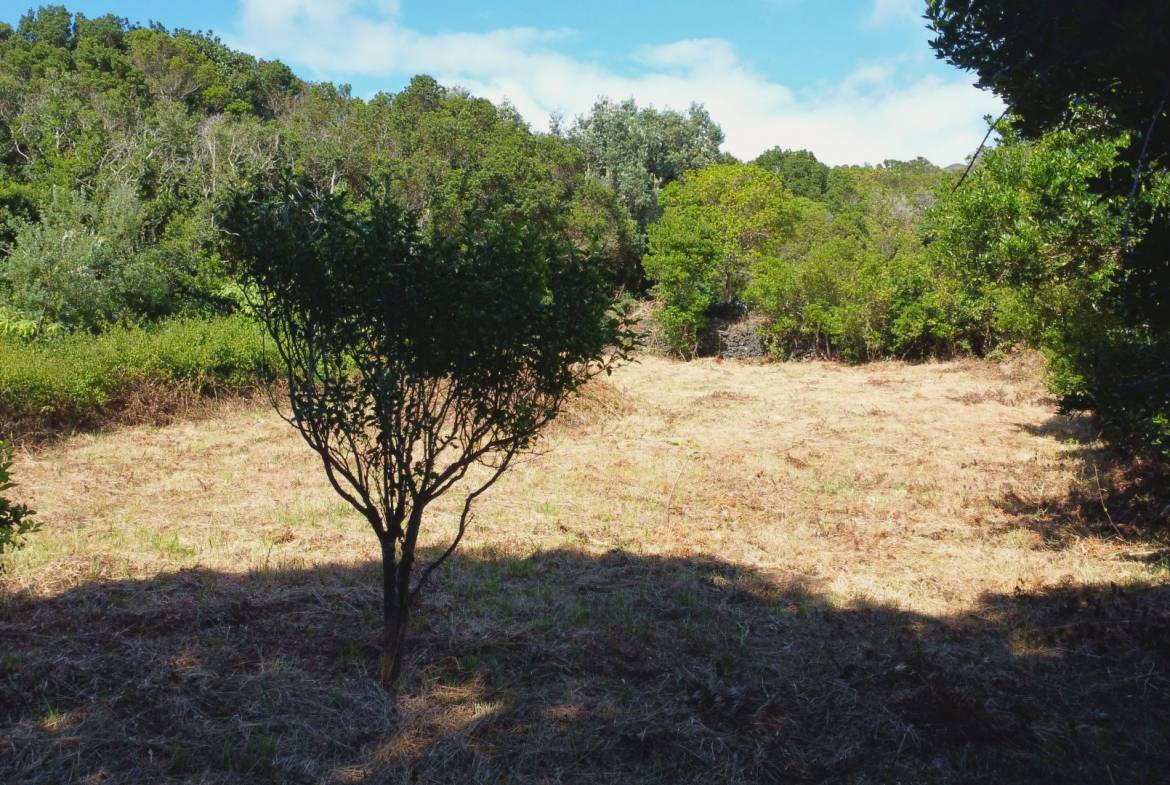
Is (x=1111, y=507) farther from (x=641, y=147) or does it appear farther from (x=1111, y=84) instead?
(x=641, y=147)

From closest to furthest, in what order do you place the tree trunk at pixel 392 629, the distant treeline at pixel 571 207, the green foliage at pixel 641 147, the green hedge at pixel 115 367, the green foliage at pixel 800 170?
the tree trunk at pixel 392 629 → the distant treeline at pixel 571 207 → the green hedge at pixel 115 367 → the green foliage at pixel 641 147 → the green foliage at pixel 800 170

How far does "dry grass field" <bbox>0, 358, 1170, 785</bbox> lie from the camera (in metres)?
3.80

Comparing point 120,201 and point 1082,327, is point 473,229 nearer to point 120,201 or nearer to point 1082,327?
point 1082,327

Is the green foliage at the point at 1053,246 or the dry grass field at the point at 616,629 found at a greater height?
the green foliage at the point at 1053,246

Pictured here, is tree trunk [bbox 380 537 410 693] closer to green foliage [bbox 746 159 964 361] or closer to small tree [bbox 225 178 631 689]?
small tree [bbox 225 178 631 689]

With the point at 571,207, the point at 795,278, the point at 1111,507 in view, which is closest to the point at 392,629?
the point at 1111,507

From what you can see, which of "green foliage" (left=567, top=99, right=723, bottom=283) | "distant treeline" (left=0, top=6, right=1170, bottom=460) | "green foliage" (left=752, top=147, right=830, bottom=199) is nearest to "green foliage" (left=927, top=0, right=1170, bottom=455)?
"distant treeline" (left=0, top=6, right=1170, bottom=460)

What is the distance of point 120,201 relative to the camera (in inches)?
688

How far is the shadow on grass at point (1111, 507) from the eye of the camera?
7.23m

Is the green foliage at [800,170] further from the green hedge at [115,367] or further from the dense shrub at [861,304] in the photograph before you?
the green hedge at [115,367]

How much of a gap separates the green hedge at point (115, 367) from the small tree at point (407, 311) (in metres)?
6.58

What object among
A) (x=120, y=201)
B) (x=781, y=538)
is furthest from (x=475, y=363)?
(x=120, y=201)

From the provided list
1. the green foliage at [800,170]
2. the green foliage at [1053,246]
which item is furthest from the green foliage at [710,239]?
the green foliage at [800,170]

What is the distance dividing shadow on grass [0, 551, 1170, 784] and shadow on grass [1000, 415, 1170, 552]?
149 centimetres
